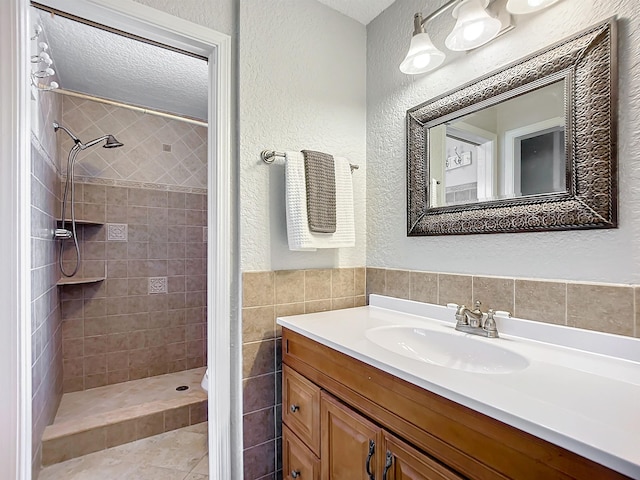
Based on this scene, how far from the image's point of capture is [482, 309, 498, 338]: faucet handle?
3.67 ft

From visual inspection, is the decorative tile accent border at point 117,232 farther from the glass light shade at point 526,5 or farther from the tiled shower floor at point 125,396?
the glass light shade at point 526,5

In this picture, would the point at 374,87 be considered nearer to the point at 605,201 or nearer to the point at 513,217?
the point at 513,217

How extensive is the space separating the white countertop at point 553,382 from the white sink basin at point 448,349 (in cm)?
3

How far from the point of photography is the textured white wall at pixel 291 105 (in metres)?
1.42

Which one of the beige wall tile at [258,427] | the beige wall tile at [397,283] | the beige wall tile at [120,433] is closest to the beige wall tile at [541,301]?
the beige wall tile at [397,283]

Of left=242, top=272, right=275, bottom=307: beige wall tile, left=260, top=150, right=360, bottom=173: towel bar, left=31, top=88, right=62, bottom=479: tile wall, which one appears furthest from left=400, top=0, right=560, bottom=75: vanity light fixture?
left=31, top=88, right=62, bottom=479: tile wall

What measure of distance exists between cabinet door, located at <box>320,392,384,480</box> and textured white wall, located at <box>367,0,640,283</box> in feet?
2.31

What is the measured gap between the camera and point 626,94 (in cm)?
90

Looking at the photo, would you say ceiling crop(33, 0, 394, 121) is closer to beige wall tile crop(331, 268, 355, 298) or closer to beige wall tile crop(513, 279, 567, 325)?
beige wall tile crop(331, 268, 355, 298)

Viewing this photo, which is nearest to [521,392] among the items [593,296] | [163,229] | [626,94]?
[593,296]

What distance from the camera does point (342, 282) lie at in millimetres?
1671

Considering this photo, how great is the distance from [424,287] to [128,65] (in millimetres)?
2211

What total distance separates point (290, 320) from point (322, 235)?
1.31 feet

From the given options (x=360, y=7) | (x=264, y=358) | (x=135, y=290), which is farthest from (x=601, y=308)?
(x=135, y=290)
